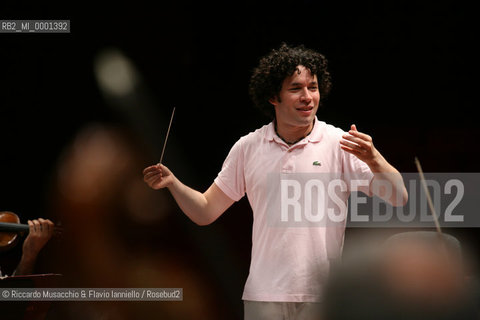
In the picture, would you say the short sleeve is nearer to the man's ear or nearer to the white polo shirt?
the white polo shirt

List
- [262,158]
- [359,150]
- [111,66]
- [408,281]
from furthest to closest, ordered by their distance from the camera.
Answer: [111,66] → [262,158] → [359,150] → [408,281]

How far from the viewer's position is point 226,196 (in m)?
2.33

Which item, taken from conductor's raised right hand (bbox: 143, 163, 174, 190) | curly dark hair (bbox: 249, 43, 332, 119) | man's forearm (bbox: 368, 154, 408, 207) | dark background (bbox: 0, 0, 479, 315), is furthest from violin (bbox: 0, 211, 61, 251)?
man's forearm (bbox: 368, 154, 408, 207)

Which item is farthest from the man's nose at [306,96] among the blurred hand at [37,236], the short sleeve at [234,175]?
the blurred hand at [37,236]

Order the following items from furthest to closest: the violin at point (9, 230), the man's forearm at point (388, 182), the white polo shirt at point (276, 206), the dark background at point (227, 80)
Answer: the dark background at point (227, 80) → the violin at point (9, 230) → the white polo shirt at point (276, 206) → the man's forearm at point (388, 182)

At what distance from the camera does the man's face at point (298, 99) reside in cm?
216

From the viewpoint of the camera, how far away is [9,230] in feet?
9.10

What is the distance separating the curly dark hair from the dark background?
746mm

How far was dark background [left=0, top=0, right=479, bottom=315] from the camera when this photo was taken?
2.90 metres

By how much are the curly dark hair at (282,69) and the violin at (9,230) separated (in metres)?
1.46

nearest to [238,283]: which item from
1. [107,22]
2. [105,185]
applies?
[105,185]

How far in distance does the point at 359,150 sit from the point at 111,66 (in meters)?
1.82

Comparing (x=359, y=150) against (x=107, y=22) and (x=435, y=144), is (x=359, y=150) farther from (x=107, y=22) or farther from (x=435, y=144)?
(x=107, y=22)

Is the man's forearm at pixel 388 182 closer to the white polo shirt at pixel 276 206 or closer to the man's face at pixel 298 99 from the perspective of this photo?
the white polo shirt at pixel 276 206
